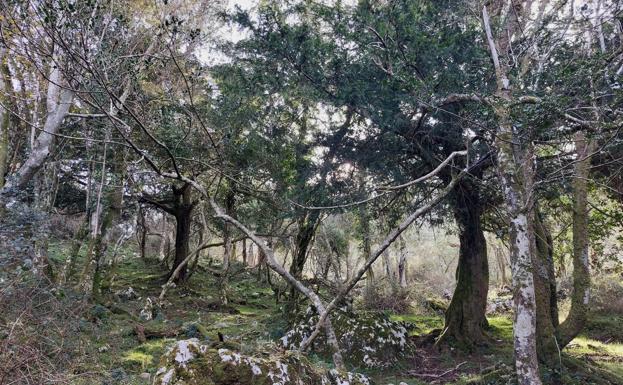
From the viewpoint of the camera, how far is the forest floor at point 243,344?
19.2ft

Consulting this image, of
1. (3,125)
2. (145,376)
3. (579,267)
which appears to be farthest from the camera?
(3,125)

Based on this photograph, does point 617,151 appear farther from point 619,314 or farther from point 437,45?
point 619,314

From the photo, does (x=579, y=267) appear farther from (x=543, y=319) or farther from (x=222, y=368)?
(x=222, y=368)

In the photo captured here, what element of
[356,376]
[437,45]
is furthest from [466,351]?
[437,45]

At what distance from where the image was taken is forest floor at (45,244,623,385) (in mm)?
5867

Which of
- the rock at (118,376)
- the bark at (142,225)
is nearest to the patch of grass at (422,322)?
the rock at (118,376)

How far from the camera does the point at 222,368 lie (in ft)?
9.96

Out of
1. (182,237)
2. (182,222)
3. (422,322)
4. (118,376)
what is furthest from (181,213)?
(118,376)

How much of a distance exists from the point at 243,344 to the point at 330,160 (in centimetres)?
570

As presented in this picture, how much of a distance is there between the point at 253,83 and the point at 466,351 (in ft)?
23.9

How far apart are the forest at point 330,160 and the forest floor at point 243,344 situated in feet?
0.22

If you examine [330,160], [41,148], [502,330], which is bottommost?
A: [502,330]

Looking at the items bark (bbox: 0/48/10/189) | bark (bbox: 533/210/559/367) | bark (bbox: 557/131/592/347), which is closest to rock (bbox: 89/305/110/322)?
bark (bbox: 0/48/10/189)

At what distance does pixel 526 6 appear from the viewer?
7.72 metres
